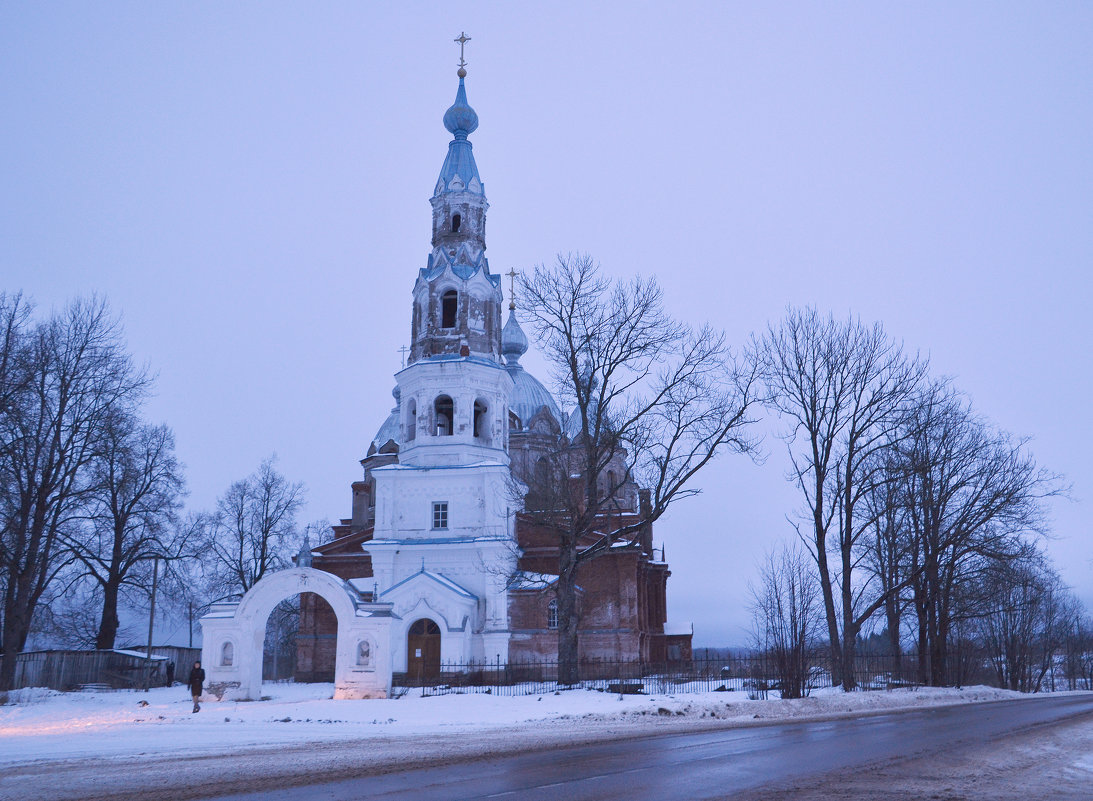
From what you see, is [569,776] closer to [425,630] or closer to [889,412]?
[889,412]

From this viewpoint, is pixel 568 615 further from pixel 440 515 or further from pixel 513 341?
pixel 513 341

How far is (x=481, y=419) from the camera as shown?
3706cm

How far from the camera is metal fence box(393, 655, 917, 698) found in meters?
26.1

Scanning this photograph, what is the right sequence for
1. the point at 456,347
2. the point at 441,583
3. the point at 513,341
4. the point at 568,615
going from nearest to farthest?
the point at 568,615 → the point at 441,583 → the point at 456,347 → the point at 513,341

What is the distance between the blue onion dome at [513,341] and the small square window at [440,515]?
56.9 ft

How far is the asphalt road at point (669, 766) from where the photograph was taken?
30.0 ft

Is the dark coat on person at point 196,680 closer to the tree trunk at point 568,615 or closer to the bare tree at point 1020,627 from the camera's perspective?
the tree trunk at point 568,615

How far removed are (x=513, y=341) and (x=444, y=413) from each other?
15.3m

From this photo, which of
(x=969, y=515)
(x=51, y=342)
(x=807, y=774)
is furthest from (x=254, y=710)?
(x=969, y=515)

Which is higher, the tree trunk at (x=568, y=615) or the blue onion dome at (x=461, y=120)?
the blue onion dome at (x=461, y=120)

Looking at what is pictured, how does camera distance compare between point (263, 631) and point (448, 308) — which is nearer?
point (263, 631)

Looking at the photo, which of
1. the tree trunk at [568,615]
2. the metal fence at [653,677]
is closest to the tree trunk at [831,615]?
the metal fence at [653,677]

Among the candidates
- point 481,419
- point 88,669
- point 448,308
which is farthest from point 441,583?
point 88,669

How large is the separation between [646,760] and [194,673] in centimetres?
1622
